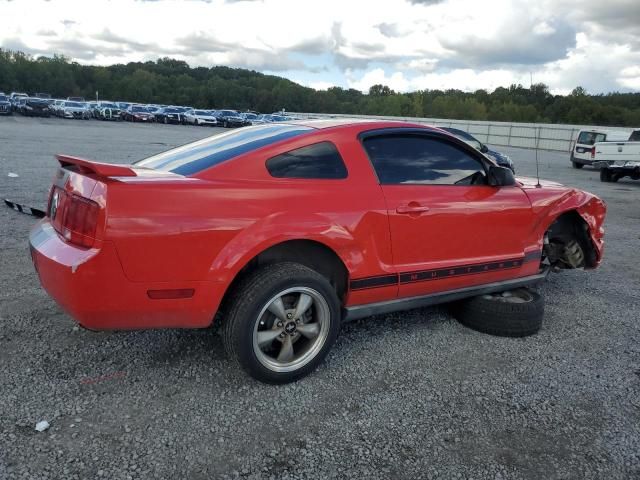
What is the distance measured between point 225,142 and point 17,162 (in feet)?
38.7

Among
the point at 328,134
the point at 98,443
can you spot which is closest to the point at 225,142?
the point at 328,134

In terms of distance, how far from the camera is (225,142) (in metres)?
3.79

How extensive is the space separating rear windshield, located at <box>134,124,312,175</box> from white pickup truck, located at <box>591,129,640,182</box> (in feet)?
53.3

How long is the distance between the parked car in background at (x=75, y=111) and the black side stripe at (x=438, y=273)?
4638 centimetres

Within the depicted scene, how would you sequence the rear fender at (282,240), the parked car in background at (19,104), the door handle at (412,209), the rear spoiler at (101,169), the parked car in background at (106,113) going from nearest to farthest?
the rear spoiler at (101,169) < the rear fender at (282,240) < the door handle at (412,209) < the parked car in background at (19,104) < the parked car in background at (106,113)

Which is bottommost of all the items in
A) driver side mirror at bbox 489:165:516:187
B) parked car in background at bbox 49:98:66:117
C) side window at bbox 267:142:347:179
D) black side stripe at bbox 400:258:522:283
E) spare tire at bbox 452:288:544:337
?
spare tire at bbox 452:288:544:337

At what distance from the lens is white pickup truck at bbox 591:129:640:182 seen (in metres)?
16.9

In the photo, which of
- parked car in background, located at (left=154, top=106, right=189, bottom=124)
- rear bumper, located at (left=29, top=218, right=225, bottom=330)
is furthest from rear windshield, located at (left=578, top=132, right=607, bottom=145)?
parked car in background, located at (left=154, top=106, right=189, bottom=124)

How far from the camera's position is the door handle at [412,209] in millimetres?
3648

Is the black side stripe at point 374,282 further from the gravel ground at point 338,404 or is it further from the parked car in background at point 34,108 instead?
the parked car in background at point 34,108

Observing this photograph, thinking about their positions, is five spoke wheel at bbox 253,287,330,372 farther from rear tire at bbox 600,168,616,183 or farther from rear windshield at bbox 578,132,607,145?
rear windshield at bbox 578,132,607,145

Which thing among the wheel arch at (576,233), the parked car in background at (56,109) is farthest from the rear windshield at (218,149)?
the parked car in background at (56,109)

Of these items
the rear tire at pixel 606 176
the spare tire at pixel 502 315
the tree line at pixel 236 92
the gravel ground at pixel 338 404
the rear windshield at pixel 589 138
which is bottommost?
the gravel ground at pixel 338 404

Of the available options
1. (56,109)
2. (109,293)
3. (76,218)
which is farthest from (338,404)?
(56,109)
